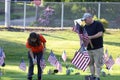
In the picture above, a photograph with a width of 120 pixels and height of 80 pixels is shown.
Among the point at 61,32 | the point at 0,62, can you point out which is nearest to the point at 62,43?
the point at 61,32

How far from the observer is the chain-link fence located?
1407 inches

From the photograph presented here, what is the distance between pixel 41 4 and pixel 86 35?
2283 cm

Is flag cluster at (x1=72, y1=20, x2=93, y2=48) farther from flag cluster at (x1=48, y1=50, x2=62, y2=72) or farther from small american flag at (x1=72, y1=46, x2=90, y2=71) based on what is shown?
flag cluster at (x1=48, y1=50, x2=62, y2=72)

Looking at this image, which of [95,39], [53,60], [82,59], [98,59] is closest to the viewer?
[95,39]

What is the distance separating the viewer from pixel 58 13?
3609 centimetres

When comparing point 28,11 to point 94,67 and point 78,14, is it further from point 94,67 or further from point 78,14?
point 94,67

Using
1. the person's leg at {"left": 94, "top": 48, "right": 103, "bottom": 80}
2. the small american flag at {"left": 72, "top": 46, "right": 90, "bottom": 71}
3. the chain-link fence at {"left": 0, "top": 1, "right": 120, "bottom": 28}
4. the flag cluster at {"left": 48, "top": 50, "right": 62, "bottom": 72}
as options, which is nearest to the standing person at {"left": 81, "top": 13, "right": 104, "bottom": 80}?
the person's leg at {"left": 94, "top": 48, "right": 103, "bottom": 80}

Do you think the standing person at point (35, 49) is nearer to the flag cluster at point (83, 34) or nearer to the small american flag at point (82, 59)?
the flag cluster at point (83, 34)

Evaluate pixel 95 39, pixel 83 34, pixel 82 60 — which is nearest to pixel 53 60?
pixel 82 60

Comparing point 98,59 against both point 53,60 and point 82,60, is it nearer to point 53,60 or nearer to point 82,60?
point 82,60

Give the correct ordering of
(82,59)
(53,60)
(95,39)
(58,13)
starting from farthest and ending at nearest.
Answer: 1. (58,13)
2. (53,60)
3. (82,59)
4. (95,39)

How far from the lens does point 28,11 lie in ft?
119

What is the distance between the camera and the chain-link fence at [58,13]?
3575cm

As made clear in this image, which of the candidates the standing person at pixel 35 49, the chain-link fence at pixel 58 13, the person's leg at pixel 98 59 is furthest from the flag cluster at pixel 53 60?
the chain-link fence at pixel 58 13
